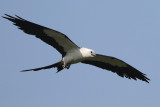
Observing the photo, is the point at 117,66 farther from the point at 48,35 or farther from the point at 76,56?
the point at 48,35

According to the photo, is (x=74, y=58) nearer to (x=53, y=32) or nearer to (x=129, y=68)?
(x=53, y=32)

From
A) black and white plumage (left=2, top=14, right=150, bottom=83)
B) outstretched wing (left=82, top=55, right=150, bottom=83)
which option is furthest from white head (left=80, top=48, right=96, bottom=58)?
outstretched wing (left=82, top=55, right=150, bottom=83)

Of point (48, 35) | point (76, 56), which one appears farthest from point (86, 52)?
point (48, 35)

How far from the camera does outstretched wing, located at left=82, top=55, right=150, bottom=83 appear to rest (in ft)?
46.6

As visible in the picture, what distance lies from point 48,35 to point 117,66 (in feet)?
10.1

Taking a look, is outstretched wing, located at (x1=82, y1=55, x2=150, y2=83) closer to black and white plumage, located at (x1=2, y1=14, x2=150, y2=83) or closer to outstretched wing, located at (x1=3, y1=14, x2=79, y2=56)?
black and white plumage, located at (x1=2, y1=14, x2=150, y2=83)

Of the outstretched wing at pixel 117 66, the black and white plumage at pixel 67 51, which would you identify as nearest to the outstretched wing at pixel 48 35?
the black and white plumage at pixel 67 51

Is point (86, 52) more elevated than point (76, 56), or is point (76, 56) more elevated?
point (86, 52)

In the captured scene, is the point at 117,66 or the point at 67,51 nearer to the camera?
the point at 67,51

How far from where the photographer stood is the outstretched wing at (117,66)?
46.6ft

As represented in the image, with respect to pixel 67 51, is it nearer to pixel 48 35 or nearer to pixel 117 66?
pixel 48 35

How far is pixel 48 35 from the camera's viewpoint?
42.2 feet

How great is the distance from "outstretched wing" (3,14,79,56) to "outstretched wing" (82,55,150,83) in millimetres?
1357

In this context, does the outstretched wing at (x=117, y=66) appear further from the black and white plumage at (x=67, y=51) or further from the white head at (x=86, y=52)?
the white head at (x=86, y=52)
